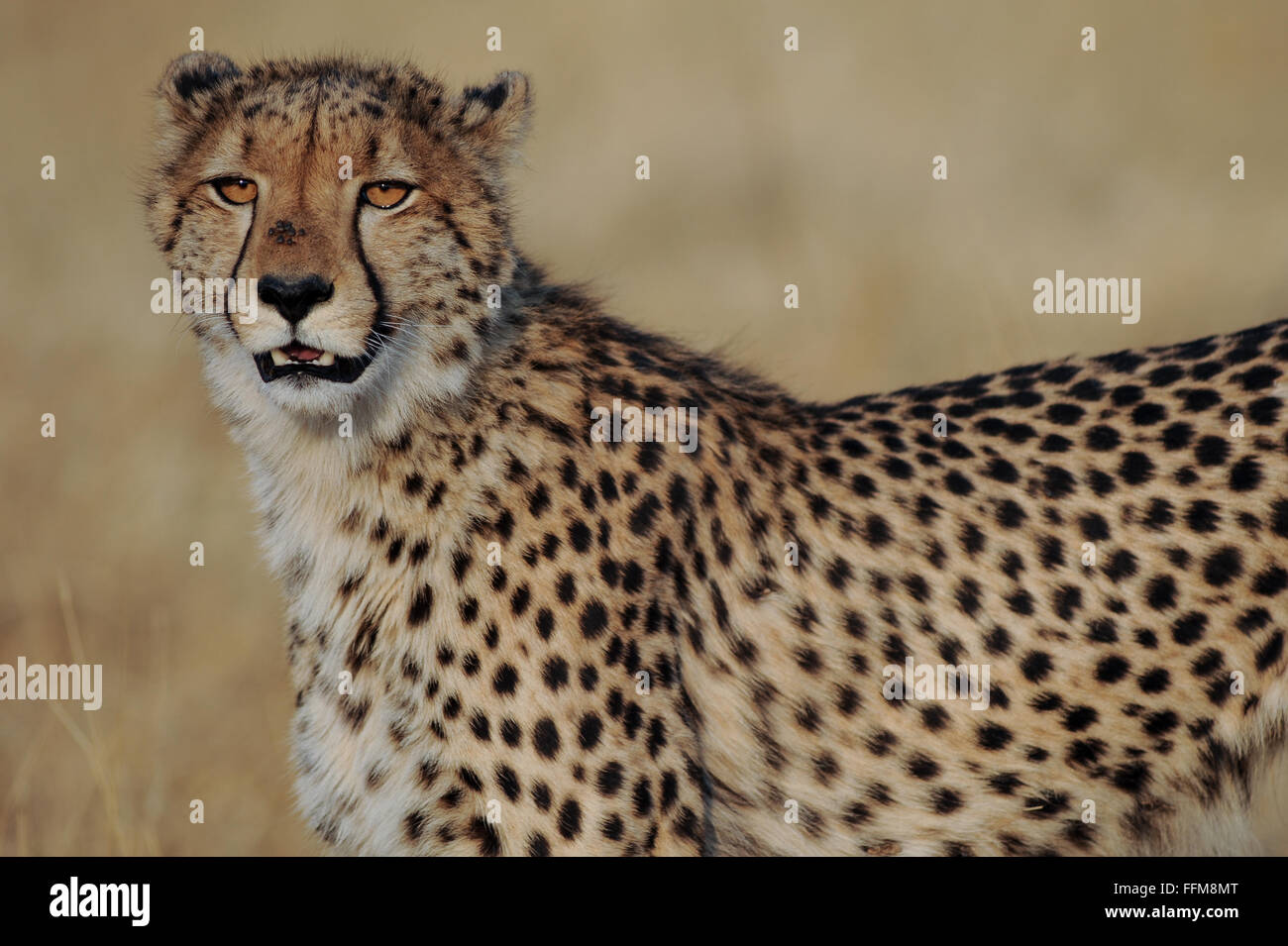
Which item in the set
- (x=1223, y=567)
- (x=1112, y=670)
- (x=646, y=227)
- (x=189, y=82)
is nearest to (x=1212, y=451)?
(x=1223, y=567)

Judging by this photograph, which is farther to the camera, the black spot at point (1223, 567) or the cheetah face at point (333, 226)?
the black spot at point (1223, 567)

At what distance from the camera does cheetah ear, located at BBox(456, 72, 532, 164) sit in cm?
420

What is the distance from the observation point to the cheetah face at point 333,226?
11.9 ft

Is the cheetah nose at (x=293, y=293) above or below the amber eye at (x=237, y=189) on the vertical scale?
below

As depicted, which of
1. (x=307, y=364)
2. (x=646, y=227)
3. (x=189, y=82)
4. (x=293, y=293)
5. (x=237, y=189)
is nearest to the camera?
(x=293, y=293)

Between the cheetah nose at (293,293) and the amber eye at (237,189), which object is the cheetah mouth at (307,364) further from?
the amber eye at (237,189)

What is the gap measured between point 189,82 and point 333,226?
0.79 metres

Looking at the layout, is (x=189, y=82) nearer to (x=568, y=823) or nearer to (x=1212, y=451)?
(x=568, y=823)

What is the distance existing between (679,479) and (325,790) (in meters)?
1.13

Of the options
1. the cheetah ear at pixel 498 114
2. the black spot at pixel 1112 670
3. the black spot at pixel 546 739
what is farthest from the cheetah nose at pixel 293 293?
the black spot at pixel 1112 670

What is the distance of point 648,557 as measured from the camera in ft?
12.8

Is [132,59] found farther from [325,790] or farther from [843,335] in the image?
[325,790]

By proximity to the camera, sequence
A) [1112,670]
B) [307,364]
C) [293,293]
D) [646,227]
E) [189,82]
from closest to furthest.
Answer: [293,293] < [307,364] < [1112,670] < [189,82] < [646,227]
